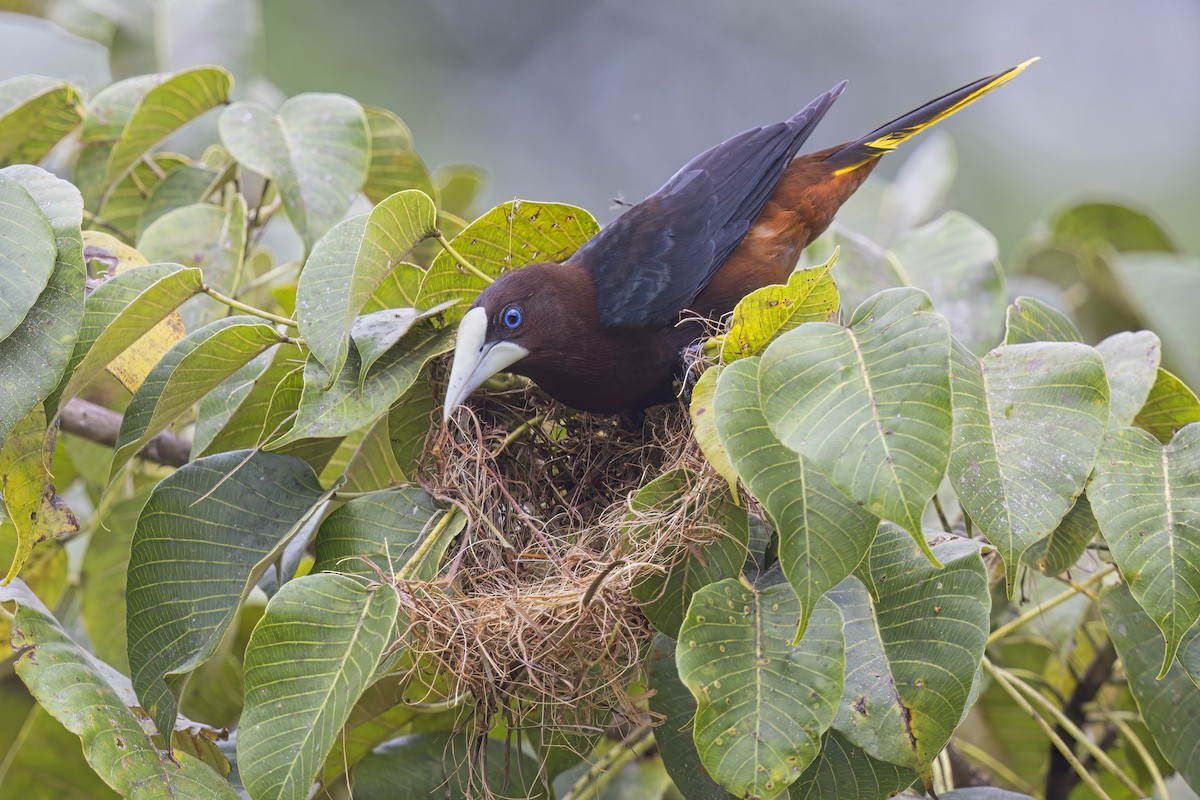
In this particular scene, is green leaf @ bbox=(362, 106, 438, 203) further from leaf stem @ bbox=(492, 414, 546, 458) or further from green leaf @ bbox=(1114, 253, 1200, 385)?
green leaf @ bbox=(1114, 253, 1200, 385)

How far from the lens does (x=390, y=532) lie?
1947 millimetres

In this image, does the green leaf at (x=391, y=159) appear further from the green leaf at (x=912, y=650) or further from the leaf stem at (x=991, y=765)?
the leaf stem at (x=991, y=765)

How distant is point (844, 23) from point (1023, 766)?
13.6 meters

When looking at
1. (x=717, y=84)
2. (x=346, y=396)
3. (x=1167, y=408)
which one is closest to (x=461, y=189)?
(x=346, y=396)

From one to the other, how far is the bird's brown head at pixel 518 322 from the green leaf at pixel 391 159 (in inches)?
25.7

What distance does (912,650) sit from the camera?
5.48 feet

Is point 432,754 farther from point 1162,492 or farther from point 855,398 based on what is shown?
point 1162,492

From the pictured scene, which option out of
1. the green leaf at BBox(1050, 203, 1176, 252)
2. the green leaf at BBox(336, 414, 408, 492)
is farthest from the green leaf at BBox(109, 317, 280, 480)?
the green leaf at BBox(1050, 203, 1176, 252)

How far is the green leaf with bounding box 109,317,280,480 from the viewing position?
1.86m

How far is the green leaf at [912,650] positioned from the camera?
1.62 m

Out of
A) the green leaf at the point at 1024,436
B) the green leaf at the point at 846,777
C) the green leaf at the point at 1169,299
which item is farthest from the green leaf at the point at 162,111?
the green leaf at the point at 1169,299

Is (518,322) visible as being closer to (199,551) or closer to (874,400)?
(199,551)

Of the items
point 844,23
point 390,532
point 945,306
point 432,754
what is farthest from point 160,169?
point 844,23

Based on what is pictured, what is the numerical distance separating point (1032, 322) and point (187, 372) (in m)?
1.60
